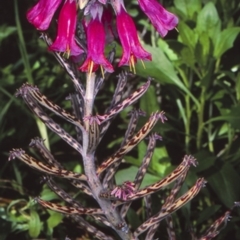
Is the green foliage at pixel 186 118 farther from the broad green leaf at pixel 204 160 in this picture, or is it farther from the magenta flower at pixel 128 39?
the magenta flower at pixel 128 39

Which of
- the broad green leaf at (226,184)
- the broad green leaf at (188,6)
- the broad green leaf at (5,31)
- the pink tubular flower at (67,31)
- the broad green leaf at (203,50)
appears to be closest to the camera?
the pink tubular flower at (67,31)

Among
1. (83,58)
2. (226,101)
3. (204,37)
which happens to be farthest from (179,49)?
(83,58)

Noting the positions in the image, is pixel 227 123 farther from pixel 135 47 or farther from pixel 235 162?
pixel 135 47

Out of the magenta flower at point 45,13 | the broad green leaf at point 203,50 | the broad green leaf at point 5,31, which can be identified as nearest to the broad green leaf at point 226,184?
the broad green leaf at point 203,50

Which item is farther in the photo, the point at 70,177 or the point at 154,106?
the point at 154,106

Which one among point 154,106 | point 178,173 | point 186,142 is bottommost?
point 178,173

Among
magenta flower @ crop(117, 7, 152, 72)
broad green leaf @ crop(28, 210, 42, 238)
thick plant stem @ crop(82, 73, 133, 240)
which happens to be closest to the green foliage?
broad green leaf @ crop(28, 210, 42, 238)

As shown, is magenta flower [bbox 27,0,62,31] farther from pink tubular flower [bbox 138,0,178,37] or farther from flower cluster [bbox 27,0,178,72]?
pink tubular flower [bbox 138,0,178,37]
